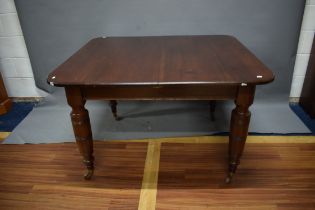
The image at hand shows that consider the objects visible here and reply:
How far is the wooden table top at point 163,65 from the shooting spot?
3.09 ft

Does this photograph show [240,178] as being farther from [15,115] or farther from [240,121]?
[15,115]

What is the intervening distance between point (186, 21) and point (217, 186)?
117 centimetres

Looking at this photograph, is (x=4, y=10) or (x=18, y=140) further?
(x=4, y=10)

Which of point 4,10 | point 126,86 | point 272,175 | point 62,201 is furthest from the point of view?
point 4,10

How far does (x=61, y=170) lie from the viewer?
1.42m

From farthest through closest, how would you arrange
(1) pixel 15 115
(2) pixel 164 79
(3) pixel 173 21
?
(1) pixel 15 115, (3) pixel 173 21, (2) pixel 164 79

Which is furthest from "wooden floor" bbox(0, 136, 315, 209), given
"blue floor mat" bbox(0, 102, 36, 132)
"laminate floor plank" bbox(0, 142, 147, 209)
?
"blue floor mat" bbox(0, 102, 36, 132)

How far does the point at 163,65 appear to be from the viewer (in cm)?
109

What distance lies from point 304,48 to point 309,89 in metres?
0.32

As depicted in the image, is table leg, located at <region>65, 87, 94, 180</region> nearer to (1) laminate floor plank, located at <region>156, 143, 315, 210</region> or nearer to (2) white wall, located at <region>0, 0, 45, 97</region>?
(1) laminate floor plank, located at <region>156, 143, 315, 210</region>

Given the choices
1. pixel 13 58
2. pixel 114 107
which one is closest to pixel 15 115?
pixel 13 58

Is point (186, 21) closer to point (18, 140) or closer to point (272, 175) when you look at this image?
point (272, 175)

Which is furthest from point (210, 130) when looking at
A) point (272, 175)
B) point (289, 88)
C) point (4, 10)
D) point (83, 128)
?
point (4, 10)

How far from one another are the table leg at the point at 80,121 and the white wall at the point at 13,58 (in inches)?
47.1
